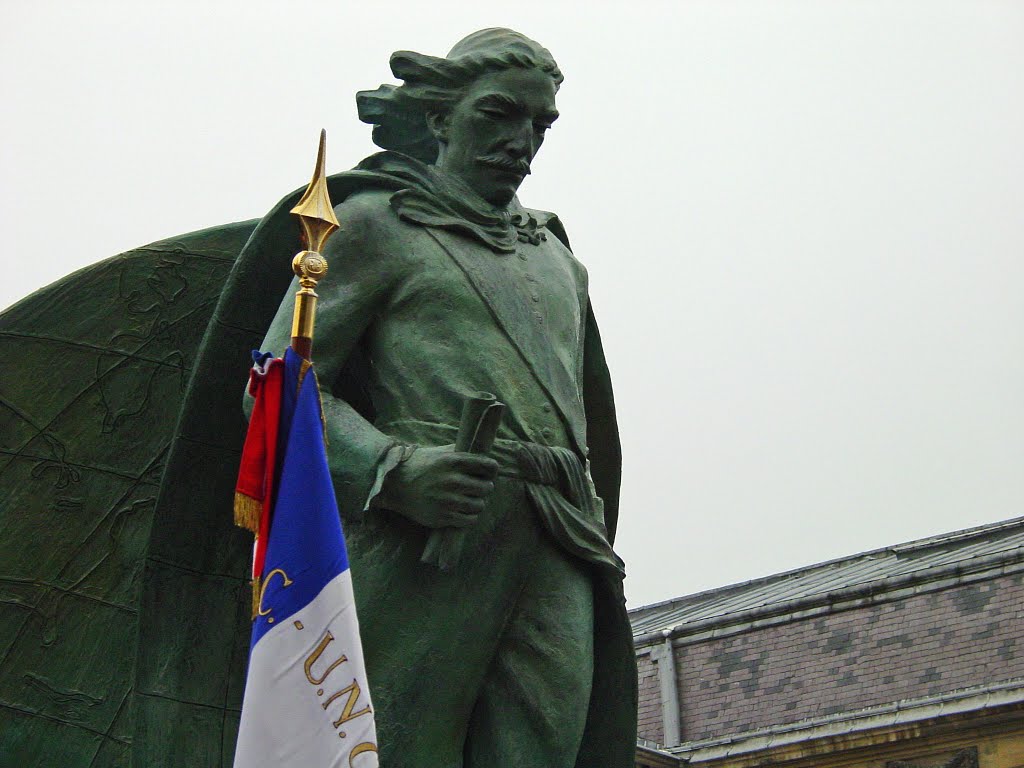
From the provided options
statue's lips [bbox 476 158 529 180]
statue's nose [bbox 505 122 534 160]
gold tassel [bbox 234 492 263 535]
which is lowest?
gold tassel [bbox 234 492 263 535]

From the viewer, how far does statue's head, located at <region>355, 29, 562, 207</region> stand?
241 inches

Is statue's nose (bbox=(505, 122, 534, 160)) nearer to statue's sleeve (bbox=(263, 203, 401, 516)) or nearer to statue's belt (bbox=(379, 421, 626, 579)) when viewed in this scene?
statue's sleeve (bbox=(263, 203, 401, 516))

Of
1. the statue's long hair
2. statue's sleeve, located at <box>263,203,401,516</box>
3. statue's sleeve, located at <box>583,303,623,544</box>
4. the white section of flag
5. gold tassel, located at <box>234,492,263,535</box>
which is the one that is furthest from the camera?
statue's sleeve, located at <box>583,303,623,544</box>

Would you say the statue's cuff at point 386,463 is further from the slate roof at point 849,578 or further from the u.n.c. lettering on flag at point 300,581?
the slate roof at point 849,578

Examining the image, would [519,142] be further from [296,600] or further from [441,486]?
[296,600]

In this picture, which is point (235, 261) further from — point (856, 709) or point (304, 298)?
point (856, 709)

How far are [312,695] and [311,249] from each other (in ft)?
4.02

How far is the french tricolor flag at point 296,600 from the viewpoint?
497 cm

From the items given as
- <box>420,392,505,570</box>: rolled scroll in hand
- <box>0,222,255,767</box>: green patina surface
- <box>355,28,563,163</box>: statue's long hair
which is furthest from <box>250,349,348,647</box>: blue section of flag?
<box>0,222,255,767</box>: green patina surface

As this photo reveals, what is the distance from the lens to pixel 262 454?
5.36 metres

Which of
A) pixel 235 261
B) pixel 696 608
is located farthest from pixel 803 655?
pixel 235 261

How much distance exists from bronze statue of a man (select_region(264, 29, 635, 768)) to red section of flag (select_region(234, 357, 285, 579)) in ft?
0.94

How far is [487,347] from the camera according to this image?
582 centimetres

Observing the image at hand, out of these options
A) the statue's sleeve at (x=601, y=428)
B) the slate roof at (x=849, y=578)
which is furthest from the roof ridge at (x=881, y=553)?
the statue's sleeve at (x=601, y=428)
